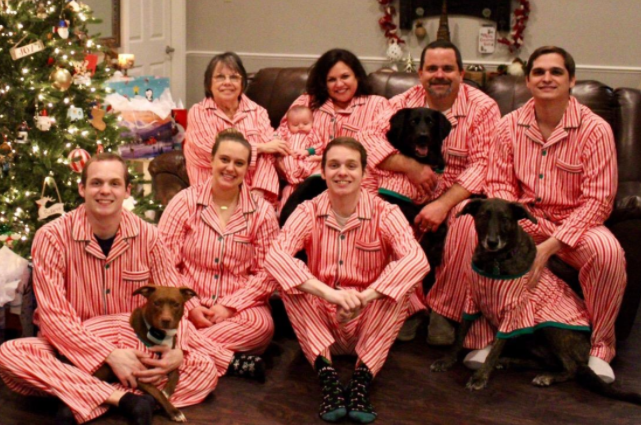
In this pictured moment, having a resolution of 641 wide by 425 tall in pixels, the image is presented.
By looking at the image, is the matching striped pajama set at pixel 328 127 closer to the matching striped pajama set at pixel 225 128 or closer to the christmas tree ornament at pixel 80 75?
the matching striped pajama set at pixel 225 128

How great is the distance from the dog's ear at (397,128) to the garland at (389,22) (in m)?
3.43

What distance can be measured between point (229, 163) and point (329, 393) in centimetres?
102

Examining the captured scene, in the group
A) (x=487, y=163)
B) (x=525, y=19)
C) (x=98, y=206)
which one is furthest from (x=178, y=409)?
(x=525, y=19)

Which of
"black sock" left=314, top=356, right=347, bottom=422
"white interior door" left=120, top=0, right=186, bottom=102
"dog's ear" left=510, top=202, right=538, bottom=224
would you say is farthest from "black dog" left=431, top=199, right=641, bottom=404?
"white interior door" left=120, top=0, right=186, bottom=102

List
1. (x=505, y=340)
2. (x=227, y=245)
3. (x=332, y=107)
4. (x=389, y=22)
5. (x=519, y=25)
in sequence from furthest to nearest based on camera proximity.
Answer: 1. (x=389, y=22)
2. (x=519, y=25)
3. (x=332, y=107)
4. (x=227, y=245)
5. (x=505, y=340)

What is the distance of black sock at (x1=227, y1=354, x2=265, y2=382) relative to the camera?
3119 mm

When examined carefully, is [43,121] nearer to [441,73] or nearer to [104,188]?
[104,188]

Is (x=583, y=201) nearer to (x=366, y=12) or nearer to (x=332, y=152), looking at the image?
(x=332, y=152)

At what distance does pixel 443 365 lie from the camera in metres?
3.27

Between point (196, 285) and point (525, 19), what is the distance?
14.3 ft

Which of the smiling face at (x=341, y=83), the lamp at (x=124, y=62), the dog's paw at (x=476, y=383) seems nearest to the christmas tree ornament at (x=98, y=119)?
the smiling face at (x=341, y=83)

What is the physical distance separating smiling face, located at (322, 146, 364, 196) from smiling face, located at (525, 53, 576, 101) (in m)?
0.89

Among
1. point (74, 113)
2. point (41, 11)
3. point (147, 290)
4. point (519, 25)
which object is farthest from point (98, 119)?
point (519, 25)

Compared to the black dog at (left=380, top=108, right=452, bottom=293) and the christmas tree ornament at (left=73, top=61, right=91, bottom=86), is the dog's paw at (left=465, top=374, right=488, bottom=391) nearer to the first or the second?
the black dog at (left=380, top=108, right=452, bottom=293)
